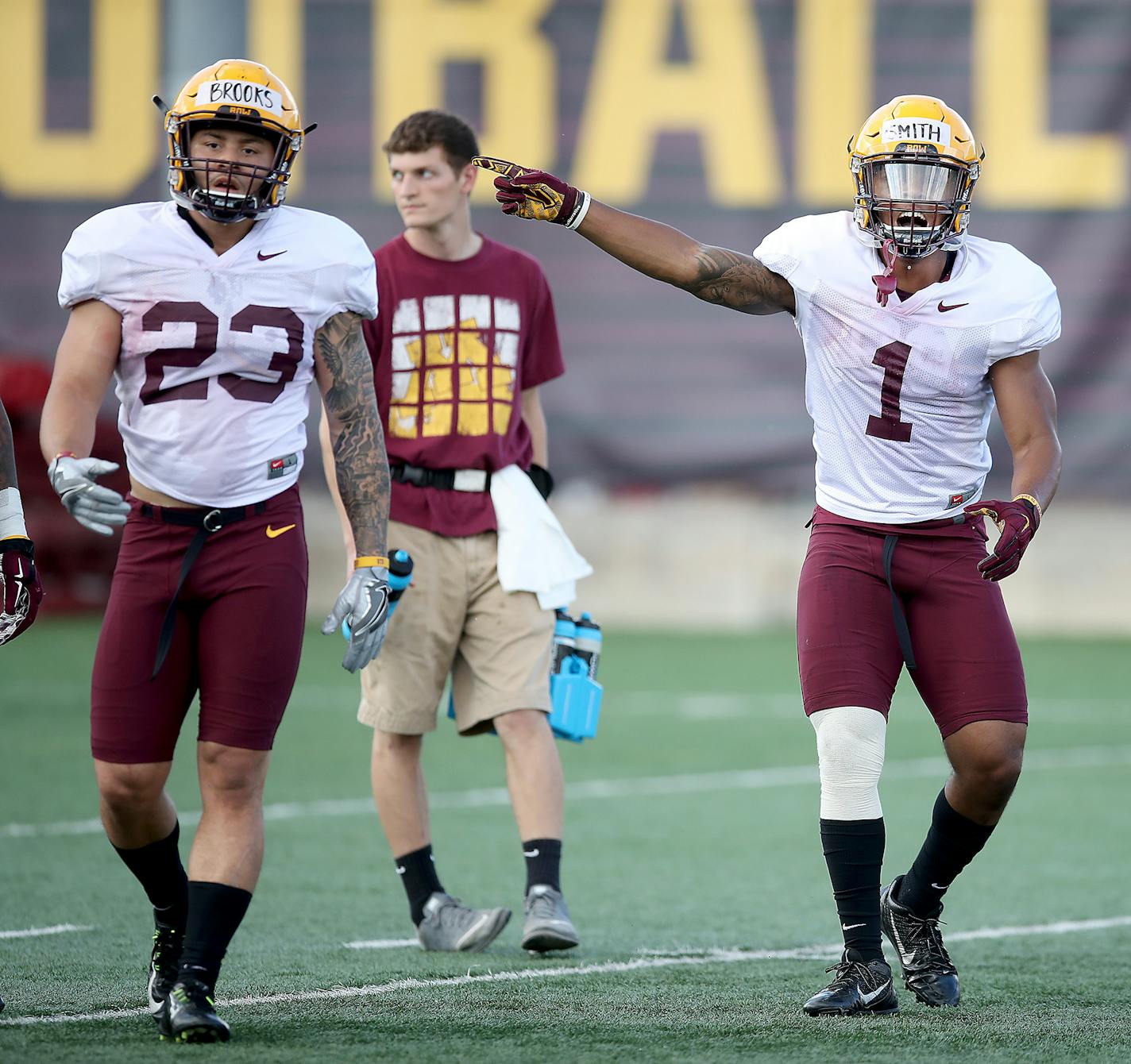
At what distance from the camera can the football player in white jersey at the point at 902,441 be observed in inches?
165

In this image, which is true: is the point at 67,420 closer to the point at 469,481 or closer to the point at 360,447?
the point at 360,447

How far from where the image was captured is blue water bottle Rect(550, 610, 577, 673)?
535 cm

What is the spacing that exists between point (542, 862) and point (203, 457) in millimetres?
1617

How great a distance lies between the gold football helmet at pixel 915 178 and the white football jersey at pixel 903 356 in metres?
0.09

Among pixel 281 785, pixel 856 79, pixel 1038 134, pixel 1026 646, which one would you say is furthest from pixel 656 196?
pixel 281 785

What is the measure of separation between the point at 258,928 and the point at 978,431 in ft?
7.51

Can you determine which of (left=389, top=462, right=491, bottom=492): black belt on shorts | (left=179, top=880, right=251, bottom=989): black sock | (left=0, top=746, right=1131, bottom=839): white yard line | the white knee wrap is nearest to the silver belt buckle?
(left=389, top=462, right=491, bottom=492): black belt on shorts

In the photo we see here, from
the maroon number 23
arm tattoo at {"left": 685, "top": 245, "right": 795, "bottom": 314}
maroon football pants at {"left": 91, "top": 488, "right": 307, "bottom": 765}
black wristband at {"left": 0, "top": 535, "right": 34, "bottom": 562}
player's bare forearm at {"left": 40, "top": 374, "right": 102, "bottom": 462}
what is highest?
arm tattoo at {"left": 685, "top": 245, "right": 795, "bottom": 314}

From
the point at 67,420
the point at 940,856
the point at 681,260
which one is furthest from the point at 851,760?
the point at 67,420

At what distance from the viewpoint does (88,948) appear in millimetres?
4797

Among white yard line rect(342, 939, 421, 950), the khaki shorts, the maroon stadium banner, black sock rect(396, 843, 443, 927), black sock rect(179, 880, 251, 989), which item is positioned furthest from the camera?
the maroon stadium banner

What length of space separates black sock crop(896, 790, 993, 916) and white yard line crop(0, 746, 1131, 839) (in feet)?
10.3

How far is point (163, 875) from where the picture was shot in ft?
13.2

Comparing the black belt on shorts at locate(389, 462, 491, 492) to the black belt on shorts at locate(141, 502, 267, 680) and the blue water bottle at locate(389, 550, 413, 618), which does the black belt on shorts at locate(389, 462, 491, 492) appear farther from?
the black belt on shorts at locate(141, 502, 267, 680)
